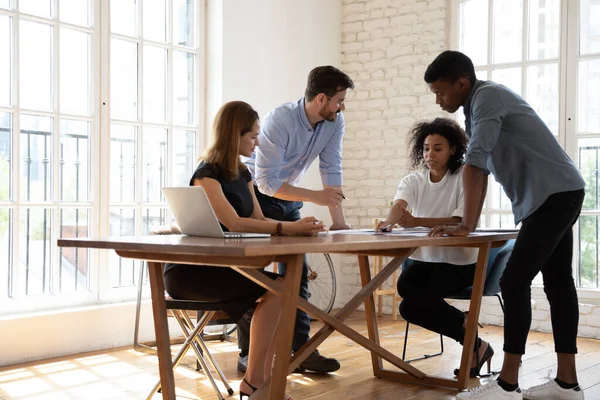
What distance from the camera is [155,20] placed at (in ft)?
17.5

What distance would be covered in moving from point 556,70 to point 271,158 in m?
2.75

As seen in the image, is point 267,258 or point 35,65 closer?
point 267,258

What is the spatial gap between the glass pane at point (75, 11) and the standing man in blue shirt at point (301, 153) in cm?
159

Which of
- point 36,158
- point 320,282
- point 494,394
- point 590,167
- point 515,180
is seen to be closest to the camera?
point 494,394

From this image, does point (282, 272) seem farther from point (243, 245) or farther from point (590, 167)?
point (590, 167)

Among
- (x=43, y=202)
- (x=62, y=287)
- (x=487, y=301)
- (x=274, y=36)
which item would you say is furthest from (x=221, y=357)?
(x=274, y=36)

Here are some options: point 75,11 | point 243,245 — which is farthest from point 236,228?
point 75,11

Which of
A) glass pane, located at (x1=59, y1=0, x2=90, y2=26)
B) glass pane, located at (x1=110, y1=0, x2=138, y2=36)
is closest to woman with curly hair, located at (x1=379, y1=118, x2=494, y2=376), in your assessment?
glass pane, located at (x1=110, y1=0, x2=138, y2=36)

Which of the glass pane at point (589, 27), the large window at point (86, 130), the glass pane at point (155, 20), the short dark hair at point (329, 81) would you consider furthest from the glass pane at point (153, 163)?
the glass pane at point (589, 27)

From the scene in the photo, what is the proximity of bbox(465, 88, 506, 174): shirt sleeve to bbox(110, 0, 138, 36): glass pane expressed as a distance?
110 inches

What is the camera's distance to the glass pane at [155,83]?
5.28 meters

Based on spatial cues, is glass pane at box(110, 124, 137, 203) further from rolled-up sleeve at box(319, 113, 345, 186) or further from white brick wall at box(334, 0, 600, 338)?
white brick wall at box(334, 0, 600, 338)

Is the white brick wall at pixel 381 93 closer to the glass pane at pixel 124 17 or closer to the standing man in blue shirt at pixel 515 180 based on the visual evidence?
the glass pane at pixel 124 17

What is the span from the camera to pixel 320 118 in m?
3.95
